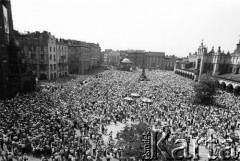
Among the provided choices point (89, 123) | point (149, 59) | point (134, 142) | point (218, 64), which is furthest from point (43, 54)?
point (149, 59)

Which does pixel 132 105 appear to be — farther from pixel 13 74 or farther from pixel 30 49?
pixel 30 49

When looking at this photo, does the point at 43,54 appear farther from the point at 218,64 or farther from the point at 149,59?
the point at 149,59

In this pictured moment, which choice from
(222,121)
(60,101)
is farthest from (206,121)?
(60,101)

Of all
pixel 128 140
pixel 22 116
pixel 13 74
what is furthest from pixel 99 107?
pixel 13 74

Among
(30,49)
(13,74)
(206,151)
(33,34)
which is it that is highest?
(33,34)

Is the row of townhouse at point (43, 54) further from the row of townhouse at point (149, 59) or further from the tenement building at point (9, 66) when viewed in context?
the row of townhouse at point (149, 59)

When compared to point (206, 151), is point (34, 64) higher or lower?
higher

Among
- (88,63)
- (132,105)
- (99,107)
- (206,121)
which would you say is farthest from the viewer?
(88,63)

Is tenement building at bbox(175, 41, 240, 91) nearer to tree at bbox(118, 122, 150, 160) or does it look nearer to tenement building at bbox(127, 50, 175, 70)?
tree at bbox(118, 122, 150, 160)

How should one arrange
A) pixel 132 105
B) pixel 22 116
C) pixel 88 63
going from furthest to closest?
pixel 88 63, pixel 132 105, pixel 22 116

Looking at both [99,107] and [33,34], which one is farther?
[33,34]

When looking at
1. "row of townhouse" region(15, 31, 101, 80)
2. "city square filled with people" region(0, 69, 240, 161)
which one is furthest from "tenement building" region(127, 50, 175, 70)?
"city square filled with people" region(0, 69, 240, 161)
